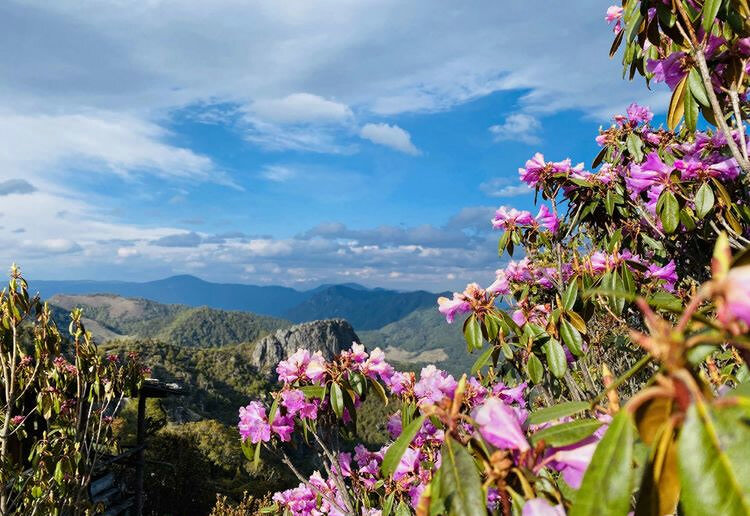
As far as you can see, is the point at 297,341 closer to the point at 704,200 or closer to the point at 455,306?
the point at 455,306

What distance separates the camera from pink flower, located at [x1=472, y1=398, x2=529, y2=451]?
0.76m

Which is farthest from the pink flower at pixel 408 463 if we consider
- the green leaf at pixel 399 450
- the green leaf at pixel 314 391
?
the green leaf at pixel 399 450

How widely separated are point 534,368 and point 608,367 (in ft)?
1.55

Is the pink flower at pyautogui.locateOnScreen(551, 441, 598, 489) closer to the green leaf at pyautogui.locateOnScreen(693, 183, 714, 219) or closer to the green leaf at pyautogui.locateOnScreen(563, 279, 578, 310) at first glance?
the green leaf at pyautogui.locateOnScreen(563, 279, 578, 310)

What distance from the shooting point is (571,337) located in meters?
2.29

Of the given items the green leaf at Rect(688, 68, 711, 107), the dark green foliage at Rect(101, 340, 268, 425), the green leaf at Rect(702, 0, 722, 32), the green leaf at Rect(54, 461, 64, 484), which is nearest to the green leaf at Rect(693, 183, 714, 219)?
the green leaf at Rect(688, 68, 711, 107)

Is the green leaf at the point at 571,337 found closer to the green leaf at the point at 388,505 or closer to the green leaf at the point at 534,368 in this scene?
the green leaf at the point at 534,368

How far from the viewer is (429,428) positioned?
268 cm

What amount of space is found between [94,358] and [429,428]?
12.6 ft

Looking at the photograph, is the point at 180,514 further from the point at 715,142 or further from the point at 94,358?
the point at 715,142

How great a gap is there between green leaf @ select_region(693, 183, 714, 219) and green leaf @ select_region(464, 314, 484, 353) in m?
1.11

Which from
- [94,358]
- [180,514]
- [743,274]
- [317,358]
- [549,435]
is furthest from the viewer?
[180,514]

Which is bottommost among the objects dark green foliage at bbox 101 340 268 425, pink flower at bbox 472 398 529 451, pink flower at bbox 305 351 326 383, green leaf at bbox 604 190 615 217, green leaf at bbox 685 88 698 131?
dark green foliage at bbox 101 340 268 425

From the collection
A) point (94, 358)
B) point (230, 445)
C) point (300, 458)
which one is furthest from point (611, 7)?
point (300, 458)
